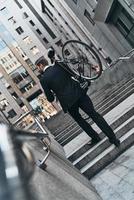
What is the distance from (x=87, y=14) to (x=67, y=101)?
26426 millimetres

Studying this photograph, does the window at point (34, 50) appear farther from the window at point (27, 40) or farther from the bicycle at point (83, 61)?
the bicycle at point (83, 61)

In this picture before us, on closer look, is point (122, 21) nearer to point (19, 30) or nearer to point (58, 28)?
point (58, 28)

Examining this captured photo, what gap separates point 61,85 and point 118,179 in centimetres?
193

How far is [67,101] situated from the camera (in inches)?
249

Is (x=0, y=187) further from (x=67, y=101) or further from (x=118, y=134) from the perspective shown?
(x=118, y=134)

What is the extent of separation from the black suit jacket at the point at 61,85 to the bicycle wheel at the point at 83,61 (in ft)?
3.59

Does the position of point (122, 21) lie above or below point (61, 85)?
above

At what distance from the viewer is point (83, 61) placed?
8.31 metres

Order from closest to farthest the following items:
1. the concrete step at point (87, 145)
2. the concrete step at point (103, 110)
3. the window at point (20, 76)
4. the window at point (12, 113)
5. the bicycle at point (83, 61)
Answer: the concrete step at point (87, 145), the bicycle at point (83, 61), the concrete step at point (103, 110), the window at point (12, 113), the window at point (20, 76)

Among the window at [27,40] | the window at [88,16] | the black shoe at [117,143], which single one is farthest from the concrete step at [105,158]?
the window at [27,40]

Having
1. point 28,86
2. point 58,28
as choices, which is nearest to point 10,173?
point 58,28

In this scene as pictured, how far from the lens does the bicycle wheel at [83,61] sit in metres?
7.73

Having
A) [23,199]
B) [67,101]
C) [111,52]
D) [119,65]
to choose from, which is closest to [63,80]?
[67,101]

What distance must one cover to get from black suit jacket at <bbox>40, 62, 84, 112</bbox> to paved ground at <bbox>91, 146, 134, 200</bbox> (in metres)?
1.20
